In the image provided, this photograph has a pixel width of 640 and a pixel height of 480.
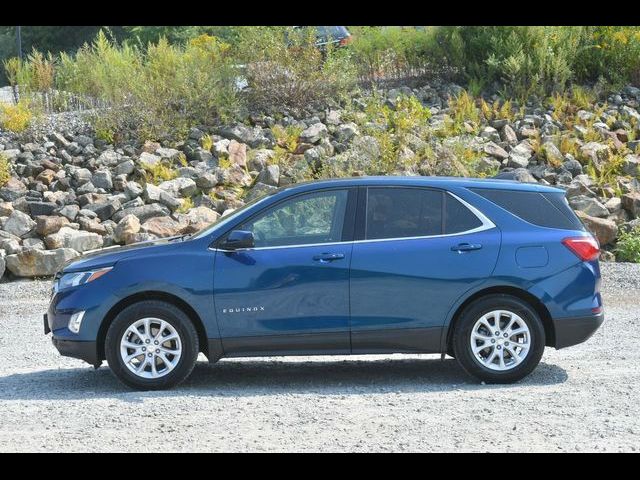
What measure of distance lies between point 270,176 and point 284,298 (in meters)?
8.06

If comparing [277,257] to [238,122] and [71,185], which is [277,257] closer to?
[71,185]

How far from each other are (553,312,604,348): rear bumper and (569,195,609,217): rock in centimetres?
724

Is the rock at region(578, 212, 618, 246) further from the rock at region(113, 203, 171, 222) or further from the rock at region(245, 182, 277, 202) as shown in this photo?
the rock at region(113, 203, 171, 222)

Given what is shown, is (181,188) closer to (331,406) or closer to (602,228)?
(602,228)

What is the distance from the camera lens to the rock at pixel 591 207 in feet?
51.2

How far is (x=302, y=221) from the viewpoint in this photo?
28.5 ft

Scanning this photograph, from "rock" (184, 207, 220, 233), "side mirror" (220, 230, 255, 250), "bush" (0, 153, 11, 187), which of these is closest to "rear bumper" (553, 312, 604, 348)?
"side mirror" (220, 230, 255, 250)

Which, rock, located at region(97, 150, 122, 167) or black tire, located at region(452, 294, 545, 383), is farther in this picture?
rock, located at region(97, 150, 122, 167)

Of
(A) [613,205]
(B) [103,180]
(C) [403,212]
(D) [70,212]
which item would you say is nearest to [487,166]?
(A) [613,205]

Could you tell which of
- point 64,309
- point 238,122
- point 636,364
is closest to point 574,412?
point 636,364

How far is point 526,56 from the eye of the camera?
20234 mm

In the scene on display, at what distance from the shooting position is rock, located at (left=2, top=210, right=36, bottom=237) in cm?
1510

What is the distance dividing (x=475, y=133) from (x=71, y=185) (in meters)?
6.66

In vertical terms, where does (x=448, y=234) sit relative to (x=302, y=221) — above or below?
below
